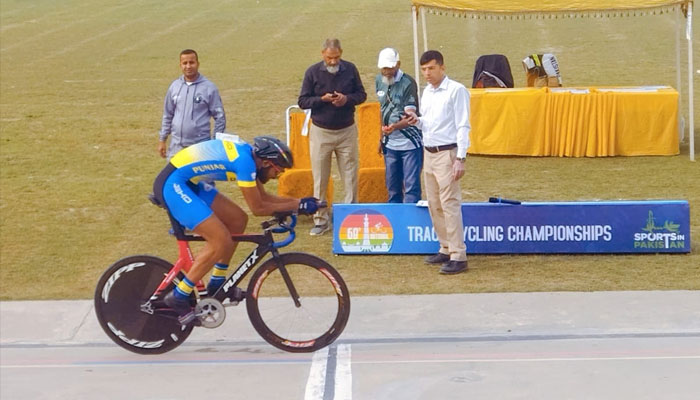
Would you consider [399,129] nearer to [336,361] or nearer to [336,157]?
[336,157]

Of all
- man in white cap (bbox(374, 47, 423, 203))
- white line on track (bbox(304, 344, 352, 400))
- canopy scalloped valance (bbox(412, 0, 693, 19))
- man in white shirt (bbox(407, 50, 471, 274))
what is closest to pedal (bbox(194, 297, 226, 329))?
white line on track (bbox(304, 344, 352, 400))

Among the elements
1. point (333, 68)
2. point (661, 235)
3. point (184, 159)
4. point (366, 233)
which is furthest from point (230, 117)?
point (184, 159)

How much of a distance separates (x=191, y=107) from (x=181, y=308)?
3358 millimetres

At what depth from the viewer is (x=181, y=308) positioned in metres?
7.82

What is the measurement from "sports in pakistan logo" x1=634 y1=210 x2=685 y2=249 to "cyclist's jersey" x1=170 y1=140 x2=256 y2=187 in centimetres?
434

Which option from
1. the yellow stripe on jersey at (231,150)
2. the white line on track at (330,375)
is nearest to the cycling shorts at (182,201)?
the yellow stripe on jersey at (231,150)

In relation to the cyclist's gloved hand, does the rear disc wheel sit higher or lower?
lower

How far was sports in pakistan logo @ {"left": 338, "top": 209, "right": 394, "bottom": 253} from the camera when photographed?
413 inches

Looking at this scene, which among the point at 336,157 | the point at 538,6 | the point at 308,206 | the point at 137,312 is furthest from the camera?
the point at 538,6

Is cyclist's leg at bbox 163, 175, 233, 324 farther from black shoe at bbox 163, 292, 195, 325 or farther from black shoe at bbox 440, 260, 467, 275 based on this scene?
black shoe at bbox 440, 260, 467, 275

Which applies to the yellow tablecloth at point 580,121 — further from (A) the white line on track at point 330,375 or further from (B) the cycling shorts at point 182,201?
(B) the cycling shorts at point 182,201

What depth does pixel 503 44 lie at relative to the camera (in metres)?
29.2

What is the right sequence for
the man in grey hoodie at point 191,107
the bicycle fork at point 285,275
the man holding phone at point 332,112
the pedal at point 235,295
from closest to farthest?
the bicycle fork at point 285,275
the pedal at point 235,295
the man in grey hoodie at point 191,107
the man holding phone at point 332,112

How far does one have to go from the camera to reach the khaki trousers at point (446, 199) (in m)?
9.71
